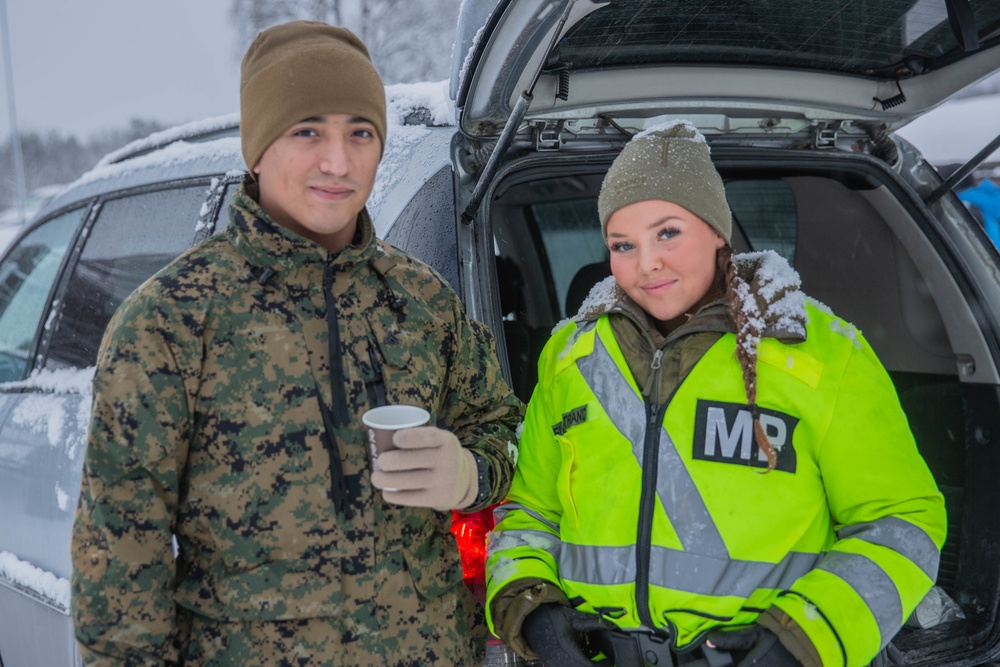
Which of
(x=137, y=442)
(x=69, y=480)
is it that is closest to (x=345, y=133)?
(x=137, y=442)

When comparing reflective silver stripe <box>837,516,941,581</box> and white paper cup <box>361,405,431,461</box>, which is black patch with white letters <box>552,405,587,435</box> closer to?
white paper cup <box>361,405,431,461</box>

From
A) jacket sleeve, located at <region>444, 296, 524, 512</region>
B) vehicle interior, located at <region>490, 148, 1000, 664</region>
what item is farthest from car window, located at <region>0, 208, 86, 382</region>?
jacket sleeve, located at <region>444, 296, 524, 512</region>

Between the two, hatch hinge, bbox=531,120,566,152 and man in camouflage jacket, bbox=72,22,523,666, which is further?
hatch hinge, bbox=531,120,566,152

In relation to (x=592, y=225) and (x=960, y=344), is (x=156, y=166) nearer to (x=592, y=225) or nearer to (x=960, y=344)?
(x=592, y=225)

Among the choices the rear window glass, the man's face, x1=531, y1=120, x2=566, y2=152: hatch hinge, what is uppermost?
the rear window glass

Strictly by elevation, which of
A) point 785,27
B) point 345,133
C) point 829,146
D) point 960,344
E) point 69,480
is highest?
point 785,27

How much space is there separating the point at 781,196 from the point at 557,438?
182cm

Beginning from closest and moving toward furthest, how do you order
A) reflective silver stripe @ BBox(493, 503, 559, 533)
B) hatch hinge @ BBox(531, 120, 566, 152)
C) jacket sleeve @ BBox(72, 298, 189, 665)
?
jacket sleeve @ BBox(72, 298, 189, 665), reflective silver stripe @ BBox(493, 503, 559, 533), hatch hinge @ BBox(531, 120, 566, 152)

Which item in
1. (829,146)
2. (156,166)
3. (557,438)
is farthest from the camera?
(156,166)

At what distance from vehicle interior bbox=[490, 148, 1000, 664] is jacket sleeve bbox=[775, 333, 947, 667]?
0.71 m

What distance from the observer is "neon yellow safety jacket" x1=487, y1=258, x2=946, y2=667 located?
1460 mm

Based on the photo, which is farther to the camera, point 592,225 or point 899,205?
point 592,225

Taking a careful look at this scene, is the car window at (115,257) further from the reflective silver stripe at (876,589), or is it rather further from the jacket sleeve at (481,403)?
the reflective silver stripe at (876,589)

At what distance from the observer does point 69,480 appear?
2.26 metres
